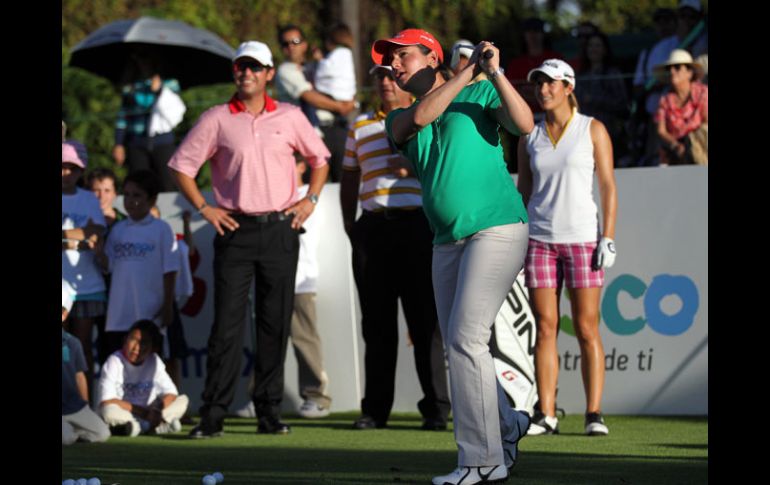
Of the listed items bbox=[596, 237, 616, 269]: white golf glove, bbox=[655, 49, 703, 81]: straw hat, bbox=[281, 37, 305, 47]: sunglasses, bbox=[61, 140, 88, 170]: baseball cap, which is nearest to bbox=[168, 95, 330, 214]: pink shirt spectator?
bbox=[61, 140, 88, 170]: baseball cap

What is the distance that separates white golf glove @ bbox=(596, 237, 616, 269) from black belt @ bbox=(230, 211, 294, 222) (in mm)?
1894

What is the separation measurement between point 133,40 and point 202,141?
169 inches

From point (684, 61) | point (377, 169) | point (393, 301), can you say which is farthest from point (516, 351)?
point (684, 61)

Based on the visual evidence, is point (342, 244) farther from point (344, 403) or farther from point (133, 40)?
point (133, 40)

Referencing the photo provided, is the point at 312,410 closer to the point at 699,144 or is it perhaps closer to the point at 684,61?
the point at 699,144

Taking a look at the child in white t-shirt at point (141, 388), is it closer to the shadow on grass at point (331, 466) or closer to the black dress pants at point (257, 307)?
the black dress pants at point (257, 307)

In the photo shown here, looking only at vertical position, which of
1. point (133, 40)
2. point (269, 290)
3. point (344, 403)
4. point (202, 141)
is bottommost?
point (344, 403)

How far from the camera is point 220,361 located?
8.41 metres

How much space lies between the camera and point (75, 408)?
8.52 m

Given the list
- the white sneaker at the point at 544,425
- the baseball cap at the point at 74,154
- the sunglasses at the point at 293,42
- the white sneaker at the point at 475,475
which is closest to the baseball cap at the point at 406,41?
the white sneaker at the point at 475,475

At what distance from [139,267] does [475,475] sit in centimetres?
459

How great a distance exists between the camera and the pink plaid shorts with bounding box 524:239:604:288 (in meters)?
8.01

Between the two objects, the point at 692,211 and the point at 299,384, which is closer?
the point at 692,211
